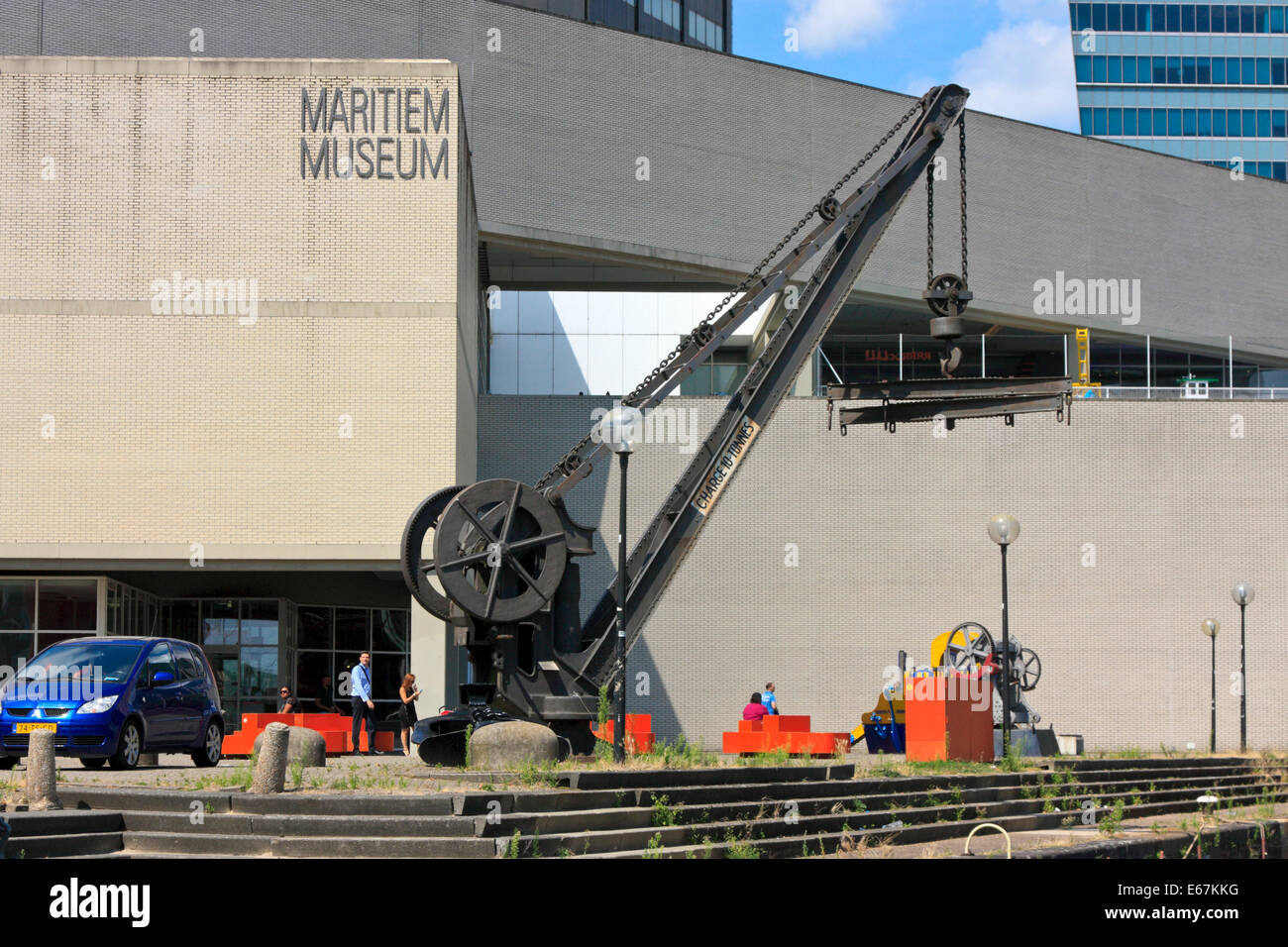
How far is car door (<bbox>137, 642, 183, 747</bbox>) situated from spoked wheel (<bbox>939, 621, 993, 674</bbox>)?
1575 cm

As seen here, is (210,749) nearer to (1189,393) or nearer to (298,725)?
(298,725)

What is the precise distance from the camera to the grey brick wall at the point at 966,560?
35.3 metres

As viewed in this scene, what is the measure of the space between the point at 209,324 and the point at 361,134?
4307mm

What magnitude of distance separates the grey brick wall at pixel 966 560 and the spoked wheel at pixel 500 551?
18.4m

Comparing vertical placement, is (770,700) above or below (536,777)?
below

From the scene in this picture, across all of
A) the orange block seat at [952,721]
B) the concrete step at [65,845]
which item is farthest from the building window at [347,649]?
the concrete step at [65,845]

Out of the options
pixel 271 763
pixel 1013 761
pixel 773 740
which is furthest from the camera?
pixel 773 740

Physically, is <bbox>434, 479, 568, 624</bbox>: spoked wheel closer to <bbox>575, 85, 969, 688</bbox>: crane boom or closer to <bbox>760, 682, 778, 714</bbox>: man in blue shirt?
<bbox>575, 85, 969, 688</bbox>: crane boom

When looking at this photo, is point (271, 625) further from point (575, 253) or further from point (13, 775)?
point (13, 775)

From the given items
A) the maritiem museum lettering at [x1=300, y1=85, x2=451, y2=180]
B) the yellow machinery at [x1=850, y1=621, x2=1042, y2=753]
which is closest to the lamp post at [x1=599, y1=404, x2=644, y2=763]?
the maritiem museum lettering at [x1=300, y1=85, x2=451, y2=180]

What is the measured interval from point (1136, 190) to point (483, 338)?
66.4ft

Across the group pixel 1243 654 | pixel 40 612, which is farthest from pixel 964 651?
pixel 40 612

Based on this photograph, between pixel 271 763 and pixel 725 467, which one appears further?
pixel 725 467

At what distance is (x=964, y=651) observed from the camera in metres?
29.1
